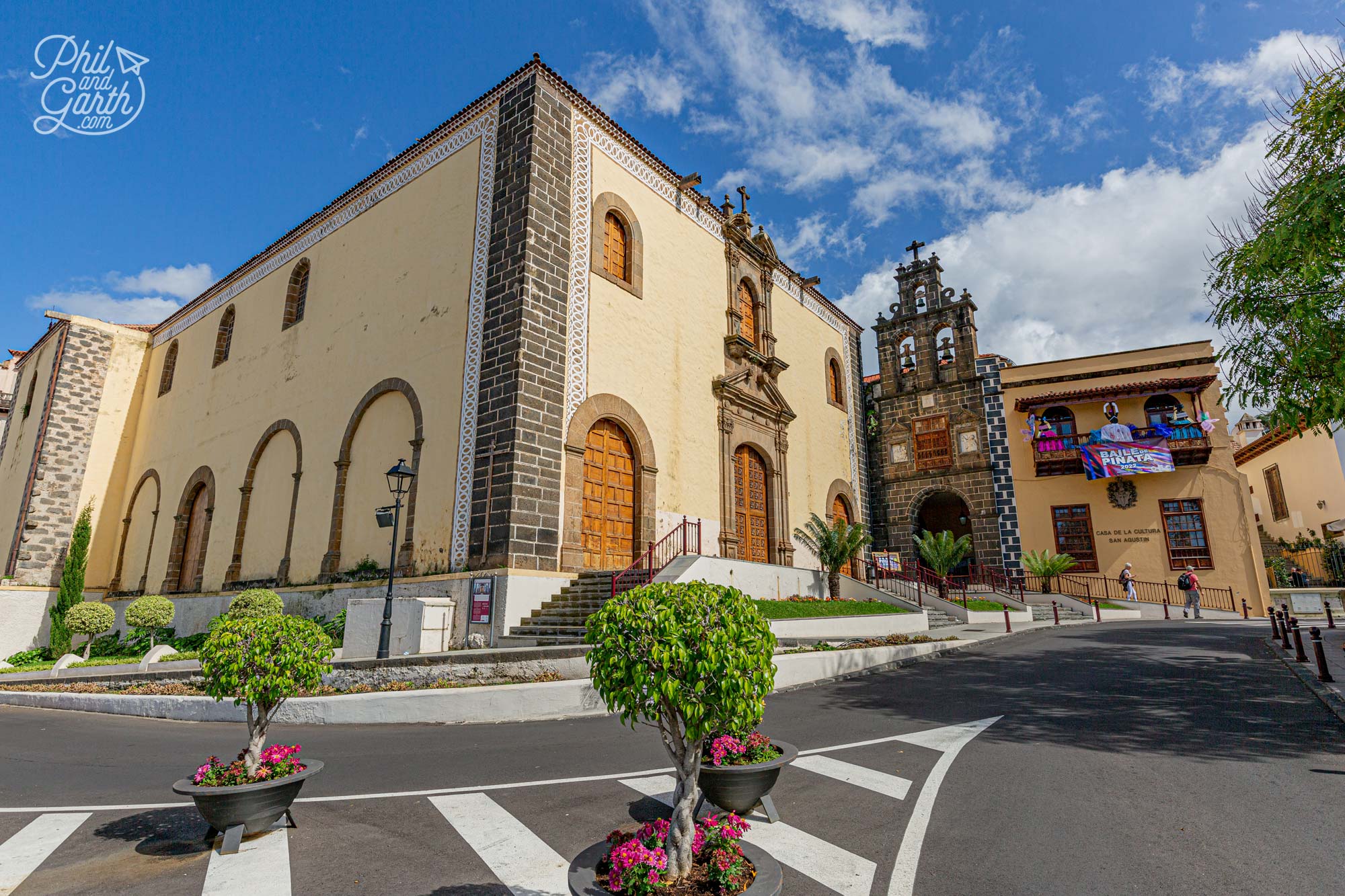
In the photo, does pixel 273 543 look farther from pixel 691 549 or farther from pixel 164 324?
pixel 164 324

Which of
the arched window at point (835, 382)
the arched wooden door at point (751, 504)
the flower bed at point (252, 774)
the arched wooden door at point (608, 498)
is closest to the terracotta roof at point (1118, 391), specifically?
the arched window at point (835, 382)

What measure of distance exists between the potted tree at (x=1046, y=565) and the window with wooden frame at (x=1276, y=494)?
54.4 ft

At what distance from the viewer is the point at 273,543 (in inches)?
696

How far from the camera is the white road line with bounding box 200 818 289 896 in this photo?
373 cm

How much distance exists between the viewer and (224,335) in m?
23.0

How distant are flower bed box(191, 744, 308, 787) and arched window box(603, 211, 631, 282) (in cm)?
1287

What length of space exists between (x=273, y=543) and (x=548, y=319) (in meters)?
9.82

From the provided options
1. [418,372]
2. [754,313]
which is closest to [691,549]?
→ [418,372]

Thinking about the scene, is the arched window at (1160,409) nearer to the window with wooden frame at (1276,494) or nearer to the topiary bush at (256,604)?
the window with wooden frame at (1276,494)

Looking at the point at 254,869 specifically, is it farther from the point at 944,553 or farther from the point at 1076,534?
the point at 1076,534

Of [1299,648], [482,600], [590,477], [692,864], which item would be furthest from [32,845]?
[1299,648]

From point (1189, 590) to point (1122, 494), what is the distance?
3.49m

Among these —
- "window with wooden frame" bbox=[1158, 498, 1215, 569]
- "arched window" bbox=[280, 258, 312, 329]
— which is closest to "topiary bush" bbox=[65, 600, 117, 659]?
"arched window" bbox=[280, 258, 312, 329]

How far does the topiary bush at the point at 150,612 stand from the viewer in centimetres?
1794
